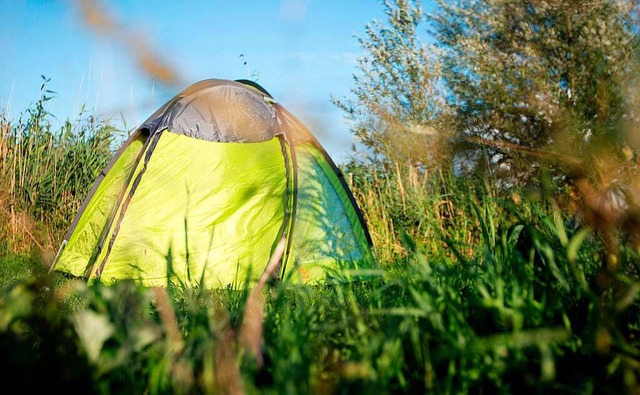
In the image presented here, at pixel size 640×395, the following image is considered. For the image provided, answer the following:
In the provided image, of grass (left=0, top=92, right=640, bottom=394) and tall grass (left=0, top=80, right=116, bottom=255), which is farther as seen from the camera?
tall grass (left=0, top=80, right=116, bottom=255)

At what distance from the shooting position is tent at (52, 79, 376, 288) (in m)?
4.39

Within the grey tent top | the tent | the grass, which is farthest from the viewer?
the grey tent top

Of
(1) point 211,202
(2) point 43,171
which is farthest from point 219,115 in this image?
(2) point 43,171

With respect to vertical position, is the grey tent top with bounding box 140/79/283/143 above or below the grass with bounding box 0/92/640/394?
above

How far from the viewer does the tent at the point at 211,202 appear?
4391 millimetres

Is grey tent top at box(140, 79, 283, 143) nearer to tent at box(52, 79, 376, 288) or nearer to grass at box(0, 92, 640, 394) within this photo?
tent at box(52, 79, 376, 288)

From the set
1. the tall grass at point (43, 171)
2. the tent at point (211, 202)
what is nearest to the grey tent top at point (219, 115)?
the tent at point (211, 202)

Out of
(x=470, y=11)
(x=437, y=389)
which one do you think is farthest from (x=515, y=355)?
(x=470, y=11)

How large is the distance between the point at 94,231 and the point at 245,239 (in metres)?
1.16

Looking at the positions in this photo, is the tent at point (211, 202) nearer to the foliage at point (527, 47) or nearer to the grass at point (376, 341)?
the foliage at point (527, 47)

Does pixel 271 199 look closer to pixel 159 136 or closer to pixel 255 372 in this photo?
pixel 159 136

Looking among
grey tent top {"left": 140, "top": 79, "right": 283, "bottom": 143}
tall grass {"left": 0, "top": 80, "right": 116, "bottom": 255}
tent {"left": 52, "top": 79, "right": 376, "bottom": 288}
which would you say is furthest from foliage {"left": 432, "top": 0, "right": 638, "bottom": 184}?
tall grass {"left": 0, "top": 80, "right": 116, "bottom": 255}

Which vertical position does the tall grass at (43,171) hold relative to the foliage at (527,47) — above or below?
below

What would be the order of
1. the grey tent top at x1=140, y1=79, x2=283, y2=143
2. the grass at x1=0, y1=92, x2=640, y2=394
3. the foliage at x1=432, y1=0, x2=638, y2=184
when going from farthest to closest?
1. the foliage at x1=432, y1=0, x2=638, y2=184
2. the grey tent top at x1=140, y1=79, x2=283, y2=143
3. the grass at x1=0, y1=92, x2=640, y2=394
